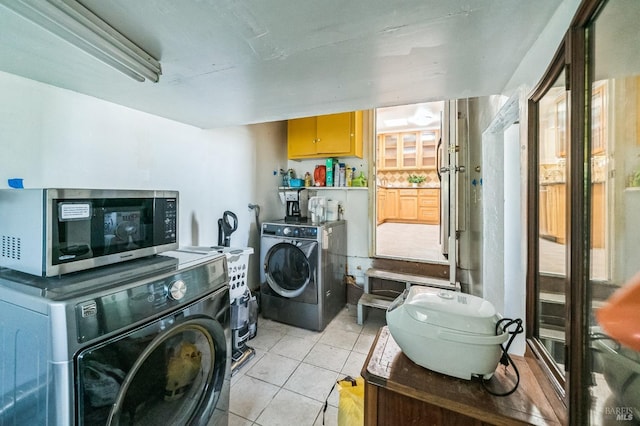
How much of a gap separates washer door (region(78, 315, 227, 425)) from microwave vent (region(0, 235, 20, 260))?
51 centimetres

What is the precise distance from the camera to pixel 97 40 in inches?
32.1

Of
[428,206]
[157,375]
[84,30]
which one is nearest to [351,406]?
[157,375]

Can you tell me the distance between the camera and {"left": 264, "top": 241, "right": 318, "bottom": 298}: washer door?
8.04 feet

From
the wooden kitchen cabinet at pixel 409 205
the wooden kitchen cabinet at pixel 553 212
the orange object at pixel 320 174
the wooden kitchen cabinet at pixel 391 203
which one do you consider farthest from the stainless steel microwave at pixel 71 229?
the wooden kitchen cabinet at pixel 391 203

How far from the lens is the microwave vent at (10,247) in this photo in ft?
2.81

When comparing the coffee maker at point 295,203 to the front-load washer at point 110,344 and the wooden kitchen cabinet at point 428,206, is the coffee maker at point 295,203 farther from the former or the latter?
the wooden kitchen cabinet at point 428,206

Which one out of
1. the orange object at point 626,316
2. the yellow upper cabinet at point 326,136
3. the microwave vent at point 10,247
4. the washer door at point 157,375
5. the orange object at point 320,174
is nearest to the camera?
the orange object at point 626,316

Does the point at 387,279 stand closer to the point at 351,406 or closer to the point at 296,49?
the point at 351,406

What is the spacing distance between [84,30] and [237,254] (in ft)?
4.76

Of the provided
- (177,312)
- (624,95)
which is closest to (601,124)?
(624,95)

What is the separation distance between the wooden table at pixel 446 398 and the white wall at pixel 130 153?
1738 mm

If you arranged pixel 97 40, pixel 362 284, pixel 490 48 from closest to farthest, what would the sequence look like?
pixel 97 40
pixel 490 48
pixel 362 284

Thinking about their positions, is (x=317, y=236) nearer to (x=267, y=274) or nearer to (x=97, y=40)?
(x=267, y=274)

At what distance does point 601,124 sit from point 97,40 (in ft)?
4.83
